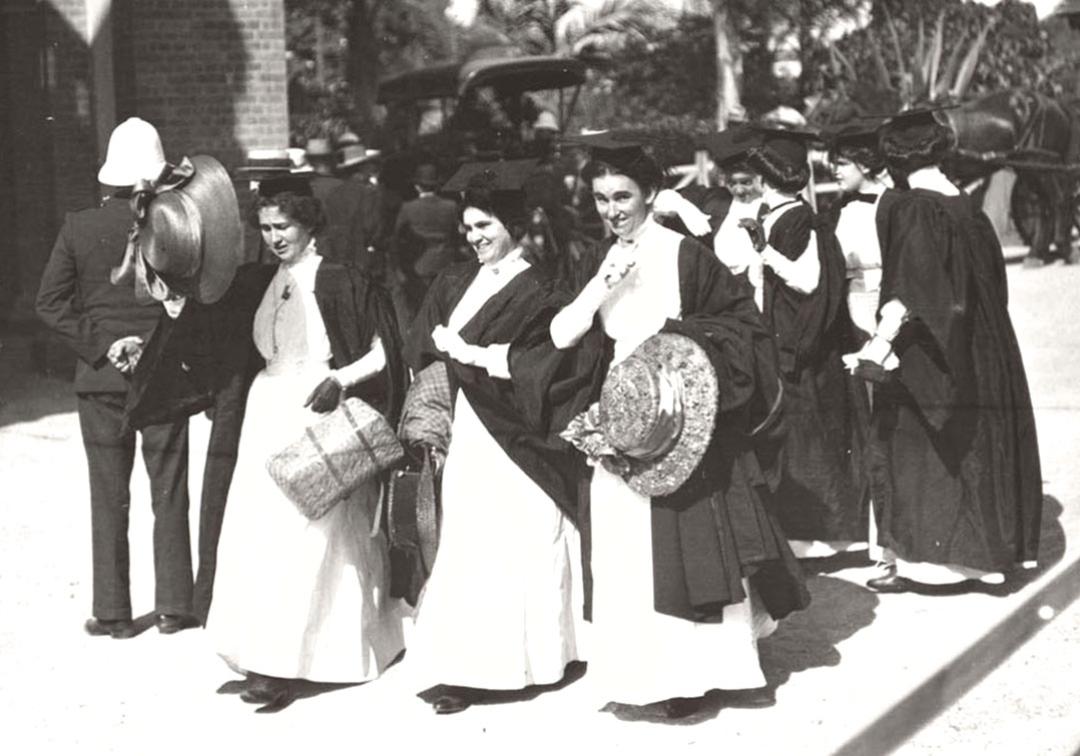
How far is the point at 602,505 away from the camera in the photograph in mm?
5609

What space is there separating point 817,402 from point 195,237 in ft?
9.21

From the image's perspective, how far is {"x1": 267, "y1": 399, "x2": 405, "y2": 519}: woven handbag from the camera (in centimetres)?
577

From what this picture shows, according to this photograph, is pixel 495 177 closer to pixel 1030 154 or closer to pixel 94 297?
pixel 94 297

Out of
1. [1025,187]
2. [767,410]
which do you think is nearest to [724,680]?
[767,410]

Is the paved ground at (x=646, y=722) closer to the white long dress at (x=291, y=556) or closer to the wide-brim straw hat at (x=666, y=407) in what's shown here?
the white long dress at (x=291, y=556)

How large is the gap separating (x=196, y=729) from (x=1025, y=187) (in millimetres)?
18022

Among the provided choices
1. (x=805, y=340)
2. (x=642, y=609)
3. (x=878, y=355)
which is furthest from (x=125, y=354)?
(x=878, y=355)

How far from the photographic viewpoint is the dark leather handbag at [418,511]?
19.4 feet

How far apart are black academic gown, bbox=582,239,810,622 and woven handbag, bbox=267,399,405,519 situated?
2.46ft

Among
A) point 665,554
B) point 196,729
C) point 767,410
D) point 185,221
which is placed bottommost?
point 196,729

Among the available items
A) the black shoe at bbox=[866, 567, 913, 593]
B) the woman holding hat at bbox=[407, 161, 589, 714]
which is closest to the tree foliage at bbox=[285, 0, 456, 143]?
the black shoe at bbox=[866, 567, 913, 593]

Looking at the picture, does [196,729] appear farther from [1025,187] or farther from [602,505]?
[1025,187]

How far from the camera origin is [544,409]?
5625 mm

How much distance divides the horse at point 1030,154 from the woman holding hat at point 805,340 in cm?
1289
